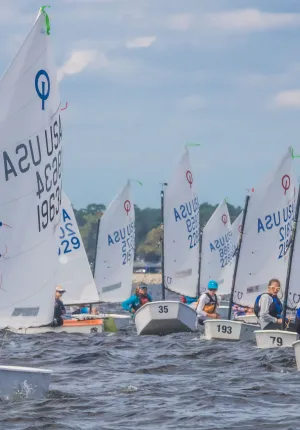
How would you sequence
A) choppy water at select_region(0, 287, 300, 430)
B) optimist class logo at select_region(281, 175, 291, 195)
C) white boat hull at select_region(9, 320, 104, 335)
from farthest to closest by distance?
optimist class logo at select_region(281, 175, 291, 195)
white boat hull at select_region(9, 320, 104, 335)
choppy water at select_region(0, 287, 300, 430)

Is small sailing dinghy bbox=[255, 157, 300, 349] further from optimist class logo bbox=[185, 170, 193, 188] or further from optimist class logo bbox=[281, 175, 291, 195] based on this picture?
optimist class logo bbox=[185, 170, 193, 188]

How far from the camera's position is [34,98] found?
552 inches

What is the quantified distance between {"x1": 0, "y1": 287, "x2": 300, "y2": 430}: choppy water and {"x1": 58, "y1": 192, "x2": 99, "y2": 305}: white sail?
941cm

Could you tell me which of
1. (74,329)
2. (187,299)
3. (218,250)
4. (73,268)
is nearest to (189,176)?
(187,299)

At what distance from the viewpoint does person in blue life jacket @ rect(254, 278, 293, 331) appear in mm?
21163

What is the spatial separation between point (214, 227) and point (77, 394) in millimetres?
32316

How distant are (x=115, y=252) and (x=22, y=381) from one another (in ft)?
84.5

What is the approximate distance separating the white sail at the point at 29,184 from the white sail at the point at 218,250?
29.9m

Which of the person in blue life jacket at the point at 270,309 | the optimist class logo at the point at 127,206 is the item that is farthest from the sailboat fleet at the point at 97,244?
the person in blue life jacket at the point at 270,309

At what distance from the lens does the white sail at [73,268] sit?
31.7 meters

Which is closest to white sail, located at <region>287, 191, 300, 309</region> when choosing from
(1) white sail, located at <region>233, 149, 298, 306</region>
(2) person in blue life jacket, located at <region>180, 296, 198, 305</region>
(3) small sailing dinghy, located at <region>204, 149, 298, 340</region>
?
(3) small sailing dinghy, located at <region>204, 149, 298, 340</region>

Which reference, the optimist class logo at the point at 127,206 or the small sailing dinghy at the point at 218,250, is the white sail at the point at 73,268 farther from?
the small sailing dinghy at the point at 218,250

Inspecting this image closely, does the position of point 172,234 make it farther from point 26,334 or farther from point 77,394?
point 77,394

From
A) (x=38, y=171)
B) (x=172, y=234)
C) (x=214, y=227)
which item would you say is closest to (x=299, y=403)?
(x=38, y=171)
